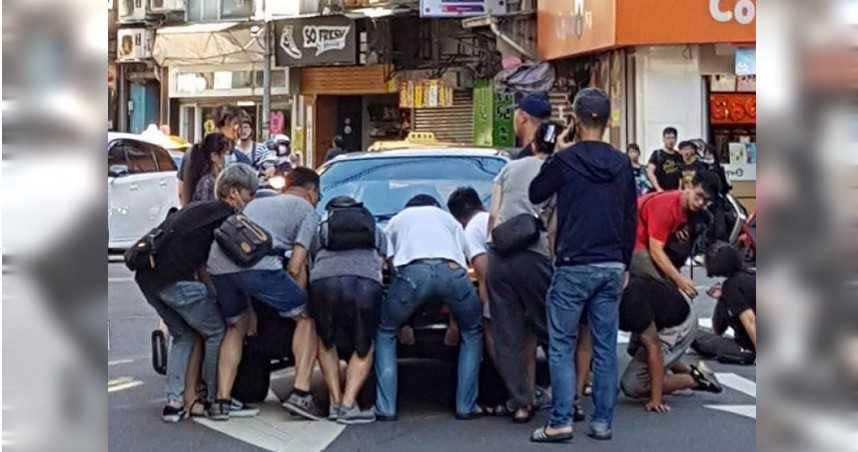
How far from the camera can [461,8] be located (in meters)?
26.6

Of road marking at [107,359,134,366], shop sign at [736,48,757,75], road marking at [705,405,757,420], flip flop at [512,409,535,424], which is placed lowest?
road marking at [705,405,757,420]

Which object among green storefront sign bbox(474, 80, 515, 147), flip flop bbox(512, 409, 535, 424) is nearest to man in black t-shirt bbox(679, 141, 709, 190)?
green storefront sign bbox(474, 80, 515, 147)

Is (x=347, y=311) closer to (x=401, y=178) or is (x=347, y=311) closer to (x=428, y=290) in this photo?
(x=428, y=290)

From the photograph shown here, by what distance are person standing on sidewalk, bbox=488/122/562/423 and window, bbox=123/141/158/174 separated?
39.2 feet

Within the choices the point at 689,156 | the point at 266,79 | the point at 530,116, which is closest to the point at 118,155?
the point at 689,156

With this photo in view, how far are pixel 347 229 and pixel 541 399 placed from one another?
1751 millimetres

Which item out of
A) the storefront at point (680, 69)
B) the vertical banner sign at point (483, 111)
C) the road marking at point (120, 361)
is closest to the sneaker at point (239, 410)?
the road marking at point (120, 361)

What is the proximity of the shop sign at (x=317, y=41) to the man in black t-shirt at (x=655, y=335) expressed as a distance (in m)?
22.8

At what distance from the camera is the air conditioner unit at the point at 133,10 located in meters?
36.0

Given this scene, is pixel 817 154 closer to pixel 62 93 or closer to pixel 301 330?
pixel 62 93

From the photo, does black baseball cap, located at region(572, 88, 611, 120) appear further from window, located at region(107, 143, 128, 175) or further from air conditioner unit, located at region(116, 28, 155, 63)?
air conditioner unit, located at region(116, 28, 155, 63)

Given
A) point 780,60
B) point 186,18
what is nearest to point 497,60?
point 186,18

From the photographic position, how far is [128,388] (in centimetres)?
980

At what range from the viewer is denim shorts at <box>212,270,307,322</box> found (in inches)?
322
